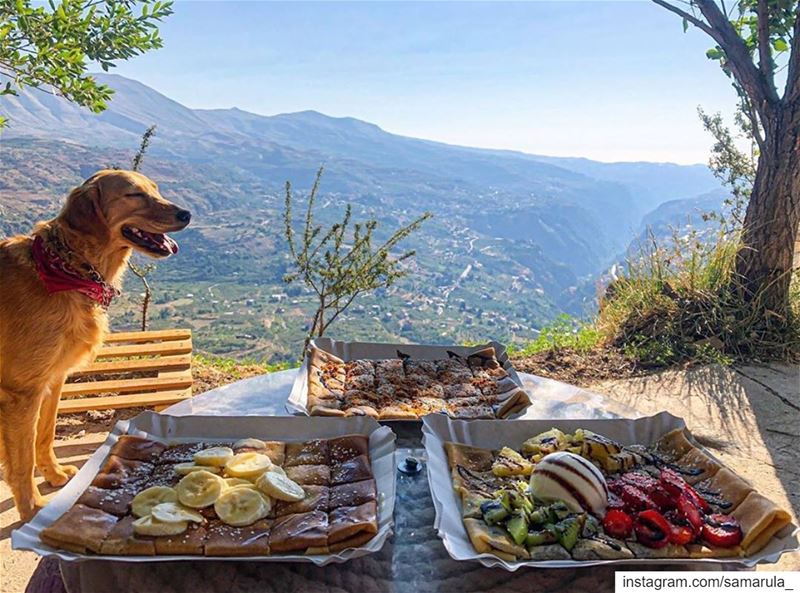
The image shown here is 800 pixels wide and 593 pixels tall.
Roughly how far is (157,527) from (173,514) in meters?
0.05

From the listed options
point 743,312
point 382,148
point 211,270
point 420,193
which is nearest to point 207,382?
point 743,312

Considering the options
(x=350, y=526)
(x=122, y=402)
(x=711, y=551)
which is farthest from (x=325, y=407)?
(x=122, y=402)

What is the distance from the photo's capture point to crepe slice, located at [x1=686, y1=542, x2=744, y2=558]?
1.34 m

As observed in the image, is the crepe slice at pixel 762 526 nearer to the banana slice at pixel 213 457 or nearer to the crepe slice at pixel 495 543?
the crepe slice at pixel 495 543

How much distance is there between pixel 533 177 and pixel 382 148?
20.8 metres

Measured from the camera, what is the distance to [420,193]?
1802 inches

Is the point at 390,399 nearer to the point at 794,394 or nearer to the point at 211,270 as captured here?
the point at 794,394

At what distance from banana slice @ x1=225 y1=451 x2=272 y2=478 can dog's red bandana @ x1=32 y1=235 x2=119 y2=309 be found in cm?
126

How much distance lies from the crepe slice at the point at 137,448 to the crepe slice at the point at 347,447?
522 millimetres

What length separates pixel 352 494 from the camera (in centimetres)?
152

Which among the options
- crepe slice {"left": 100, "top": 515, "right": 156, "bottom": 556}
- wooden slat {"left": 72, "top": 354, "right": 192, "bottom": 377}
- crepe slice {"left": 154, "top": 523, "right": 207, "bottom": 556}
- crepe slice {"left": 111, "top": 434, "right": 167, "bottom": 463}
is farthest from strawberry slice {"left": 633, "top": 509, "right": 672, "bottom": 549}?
wooden slat {"left": 72, "top": 354, "right": 192, "bottom": 377}

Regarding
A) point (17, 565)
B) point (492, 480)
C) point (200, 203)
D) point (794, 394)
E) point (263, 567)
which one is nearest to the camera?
point (263, 567)

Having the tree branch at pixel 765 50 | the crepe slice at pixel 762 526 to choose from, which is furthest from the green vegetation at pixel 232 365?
the tree branch at pixel 765 50

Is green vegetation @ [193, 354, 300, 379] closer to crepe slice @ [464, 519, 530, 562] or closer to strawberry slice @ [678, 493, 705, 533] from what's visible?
crepe slice @ [464, 519, 530, 562]
